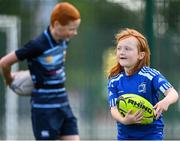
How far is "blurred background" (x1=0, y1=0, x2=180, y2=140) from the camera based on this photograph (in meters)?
9.98

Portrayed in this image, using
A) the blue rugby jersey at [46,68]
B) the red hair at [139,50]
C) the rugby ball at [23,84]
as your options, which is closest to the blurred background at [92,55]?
the rugby ball at [23,84]

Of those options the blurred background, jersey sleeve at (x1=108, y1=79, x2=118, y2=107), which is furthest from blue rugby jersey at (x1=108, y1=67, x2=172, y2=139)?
the blurred background

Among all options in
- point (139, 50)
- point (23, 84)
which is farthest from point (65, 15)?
point (139, 50)

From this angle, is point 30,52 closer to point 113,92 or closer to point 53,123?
point 53,123

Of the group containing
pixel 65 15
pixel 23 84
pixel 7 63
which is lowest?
pixel 23 84

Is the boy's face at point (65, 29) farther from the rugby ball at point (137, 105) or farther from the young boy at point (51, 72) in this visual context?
the rugby ball at point (137, 105)

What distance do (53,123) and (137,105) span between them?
5.89 ft

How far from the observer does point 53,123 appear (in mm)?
7230

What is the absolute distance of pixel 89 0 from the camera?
33.3ft

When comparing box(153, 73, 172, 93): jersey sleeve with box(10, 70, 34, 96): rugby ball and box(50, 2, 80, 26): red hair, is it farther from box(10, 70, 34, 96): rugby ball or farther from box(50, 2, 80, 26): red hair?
box(10, 70, 34, 96): rugby ball

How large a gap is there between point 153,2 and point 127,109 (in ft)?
13.4

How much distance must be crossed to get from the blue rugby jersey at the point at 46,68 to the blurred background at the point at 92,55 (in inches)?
109

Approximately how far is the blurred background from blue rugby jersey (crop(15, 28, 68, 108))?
278 cm

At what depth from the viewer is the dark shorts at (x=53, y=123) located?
7234mm
